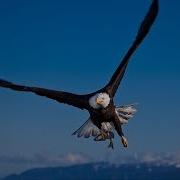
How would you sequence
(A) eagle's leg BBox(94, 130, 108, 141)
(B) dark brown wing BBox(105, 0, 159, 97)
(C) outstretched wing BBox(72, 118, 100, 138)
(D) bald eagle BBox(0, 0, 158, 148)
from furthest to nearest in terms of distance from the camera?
(C) outstretched wing BBox(72, 118, 100, 138) < (A) eagle's leg BBox(94, 130, 108, 141) < (D) bald eagle BBox(0, 0, 158, 148) < (B) dark brown wing BBox(105, 0, 159, 97)

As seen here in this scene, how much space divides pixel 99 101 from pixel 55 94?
8.87 ft

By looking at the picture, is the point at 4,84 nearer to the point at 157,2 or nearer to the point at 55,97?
the point at 55,97

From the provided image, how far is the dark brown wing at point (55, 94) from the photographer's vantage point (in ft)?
69.4

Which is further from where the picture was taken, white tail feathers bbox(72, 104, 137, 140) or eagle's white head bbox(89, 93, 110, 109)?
white tail feathers bbox(72, 104, 137, 140)

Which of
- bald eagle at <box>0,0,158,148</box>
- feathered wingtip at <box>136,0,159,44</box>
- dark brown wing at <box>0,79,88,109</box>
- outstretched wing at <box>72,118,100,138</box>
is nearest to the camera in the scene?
feathered wingtip at <box>136,0,159,44</box>

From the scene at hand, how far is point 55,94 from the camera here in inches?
872

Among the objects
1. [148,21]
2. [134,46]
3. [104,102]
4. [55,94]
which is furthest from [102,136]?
[148,21]

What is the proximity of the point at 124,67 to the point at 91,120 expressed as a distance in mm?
1955

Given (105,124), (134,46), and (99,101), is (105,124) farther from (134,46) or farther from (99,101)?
(134,46)

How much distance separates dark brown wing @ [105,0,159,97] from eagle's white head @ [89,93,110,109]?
0.55 m

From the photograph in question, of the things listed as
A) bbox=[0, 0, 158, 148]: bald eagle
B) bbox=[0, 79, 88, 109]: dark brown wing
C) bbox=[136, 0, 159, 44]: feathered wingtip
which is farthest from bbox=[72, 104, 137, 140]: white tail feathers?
bbox=[136, 0, 159, 44]: feathered wingtip

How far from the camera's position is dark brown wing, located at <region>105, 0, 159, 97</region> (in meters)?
19.2

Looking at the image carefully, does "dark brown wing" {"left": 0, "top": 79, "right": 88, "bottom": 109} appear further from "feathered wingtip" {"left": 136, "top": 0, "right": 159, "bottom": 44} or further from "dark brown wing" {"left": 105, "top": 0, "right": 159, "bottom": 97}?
"feathered wingtip" {"left": 136, "top": 0, "right": 159, "bottom": 44}

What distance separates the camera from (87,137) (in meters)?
21.6
